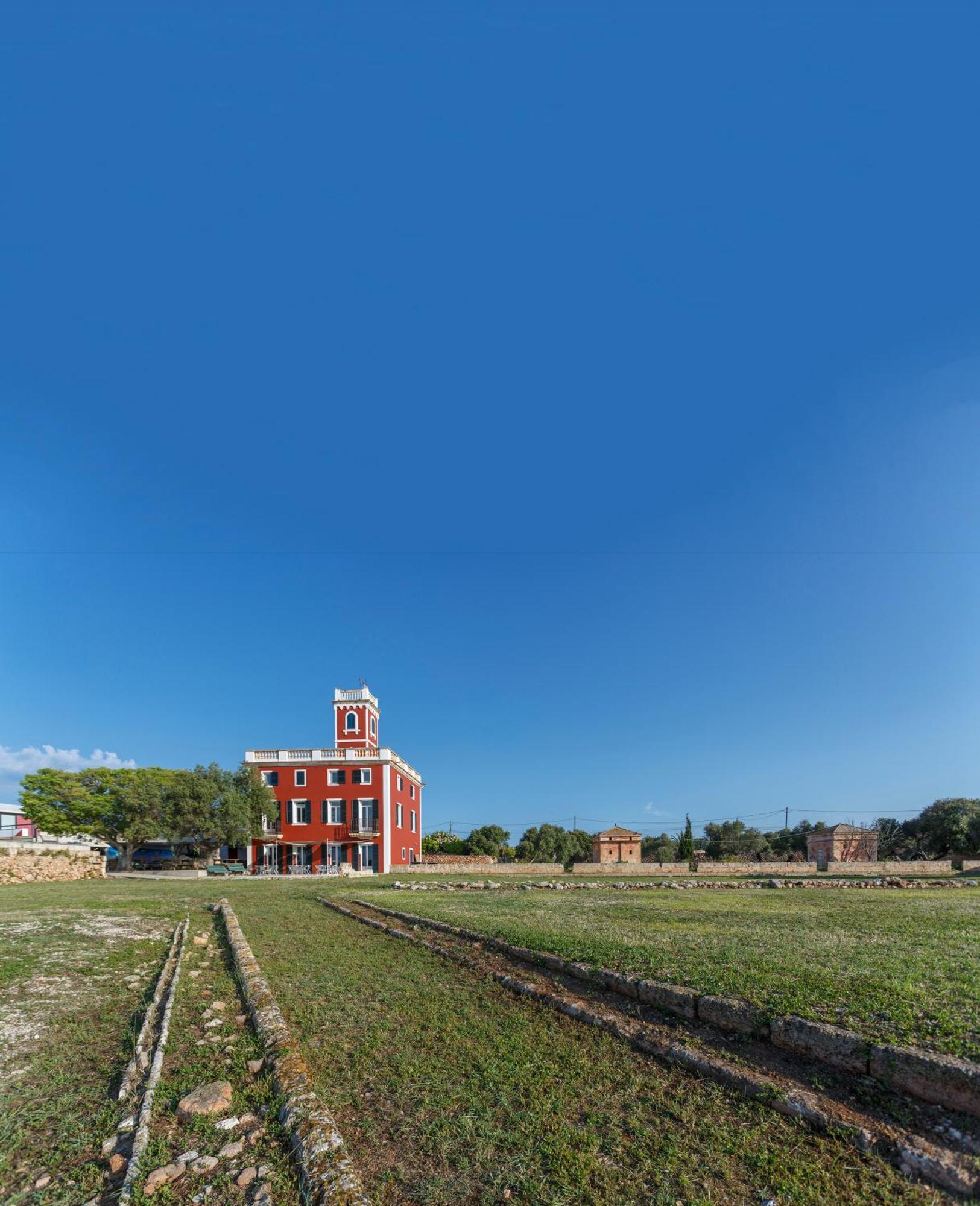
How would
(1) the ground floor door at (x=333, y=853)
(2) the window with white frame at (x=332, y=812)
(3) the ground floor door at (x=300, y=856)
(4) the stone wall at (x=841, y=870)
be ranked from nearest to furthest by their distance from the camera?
(4) the stone wall at (x=841, y=870) → (1) the ground floor door at (x=333, y=853) → (3) the ground floor door at (x=300, y=856) → (2) the window with white frame at (x=332, y=812)

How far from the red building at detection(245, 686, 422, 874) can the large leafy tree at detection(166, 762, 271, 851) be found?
10.1 feet

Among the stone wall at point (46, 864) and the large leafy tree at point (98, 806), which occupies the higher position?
the large leafy tree at point (98, 806)

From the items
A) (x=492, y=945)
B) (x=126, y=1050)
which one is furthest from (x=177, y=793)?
(x=126, y=1050)

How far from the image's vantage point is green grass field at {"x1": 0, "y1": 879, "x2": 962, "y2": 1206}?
12.3ft

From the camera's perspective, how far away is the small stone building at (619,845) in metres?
66.3

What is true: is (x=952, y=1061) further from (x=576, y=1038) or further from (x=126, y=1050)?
(x=126, y=1050)

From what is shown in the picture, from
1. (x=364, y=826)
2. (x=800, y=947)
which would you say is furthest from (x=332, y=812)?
(x=800, y=947)

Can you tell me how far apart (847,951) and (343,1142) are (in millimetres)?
7668

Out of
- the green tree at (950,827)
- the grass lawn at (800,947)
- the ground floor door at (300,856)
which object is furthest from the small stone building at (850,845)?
the ground floor door at (300,856)

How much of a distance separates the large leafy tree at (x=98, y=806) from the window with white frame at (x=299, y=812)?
9.21 metres

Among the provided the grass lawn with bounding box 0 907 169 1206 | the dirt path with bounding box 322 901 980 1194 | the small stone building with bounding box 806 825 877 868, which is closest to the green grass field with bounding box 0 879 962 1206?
the grass lawn with bounding box 0 907 169 1206

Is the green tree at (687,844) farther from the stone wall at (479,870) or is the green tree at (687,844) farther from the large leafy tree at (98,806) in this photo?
the large leafy tree at (98,806)

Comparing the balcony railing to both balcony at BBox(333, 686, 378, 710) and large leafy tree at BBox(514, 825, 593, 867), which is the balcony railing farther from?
large leafy tree at BBox(514, 825, 593, 867)

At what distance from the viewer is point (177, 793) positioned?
45.9 meters
